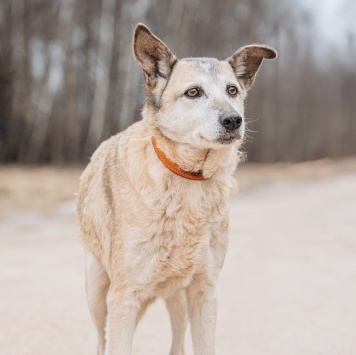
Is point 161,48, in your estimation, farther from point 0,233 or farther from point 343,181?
point 343,181

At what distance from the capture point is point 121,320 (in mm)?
3588

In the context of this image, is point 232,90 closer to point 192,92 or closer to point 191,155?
point 192,92

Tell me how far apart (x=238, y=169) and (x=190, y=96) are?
2071cm

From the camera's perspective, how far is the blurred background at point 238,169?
5359 millimetres

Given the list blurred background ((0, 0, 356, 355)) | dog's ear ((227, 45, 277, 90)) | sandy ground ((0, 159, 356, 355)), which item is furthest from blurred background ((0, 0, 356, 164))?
dog's ear ((227, 45, 277, 90))

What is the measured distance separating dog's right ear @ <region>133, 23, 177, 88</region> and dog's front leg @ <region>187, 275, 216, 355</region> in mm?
1243

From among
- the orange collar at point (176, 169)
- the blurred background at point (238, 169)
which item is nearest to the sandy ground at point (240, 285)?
the blurred background at point (238, 169)

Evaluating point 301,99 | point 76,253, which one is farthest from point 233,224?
point 301,99

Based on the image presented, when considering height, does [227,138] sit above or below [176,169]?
above

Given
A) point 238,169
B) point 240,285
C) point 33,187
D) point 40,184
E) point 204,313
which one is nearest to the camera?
point 204,313

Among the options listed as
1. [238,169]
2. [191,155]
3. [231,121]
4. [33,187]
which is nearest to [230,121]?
[231,121]

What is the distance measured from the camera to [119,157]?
12.9ft

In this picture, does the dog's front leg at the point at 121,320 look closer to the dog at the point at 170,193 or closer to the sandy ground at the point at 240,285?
the dog at the point at 170,193

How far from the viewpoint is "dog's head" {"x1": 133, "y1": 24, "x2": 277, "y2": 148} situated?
11.8 ft
